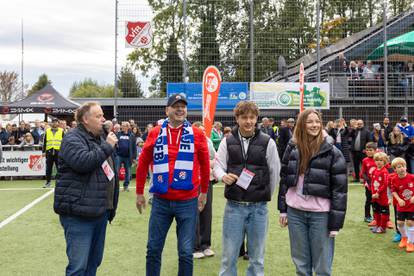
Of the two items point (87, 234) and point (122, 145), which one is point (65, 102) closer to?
point (122, 145)

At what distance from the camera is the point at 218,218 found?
7906mm

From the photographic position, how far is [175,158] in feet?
13.0

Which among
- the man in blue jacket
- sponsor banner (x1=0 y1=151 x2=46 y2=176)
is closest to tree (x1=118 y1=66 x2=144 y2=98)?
the man in blue jacket

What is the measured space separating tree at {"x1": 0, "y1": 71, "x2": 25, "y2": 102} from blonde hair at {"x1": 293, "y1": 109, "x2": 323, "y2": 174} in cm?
5515

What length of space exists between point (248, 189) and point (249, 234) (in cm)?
44

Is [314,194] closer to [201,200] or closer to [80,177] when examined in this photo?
[201,200]

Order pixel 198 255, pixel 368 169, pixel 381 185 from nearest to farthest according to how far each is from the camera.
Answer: pixel 198 255 < pixel 381 185 < pixel 368 169

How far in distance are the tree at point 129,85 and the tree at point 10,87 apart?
145 ft

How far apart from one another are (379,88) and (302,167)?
12.7 metres

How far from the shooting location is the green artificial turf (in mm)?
5098

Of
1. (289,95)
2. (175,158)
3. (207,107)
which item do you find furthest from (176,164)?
(289,95)

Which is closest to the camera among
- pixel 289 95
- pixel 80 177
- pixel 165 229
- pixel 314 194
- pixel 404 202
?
pixel 80 177

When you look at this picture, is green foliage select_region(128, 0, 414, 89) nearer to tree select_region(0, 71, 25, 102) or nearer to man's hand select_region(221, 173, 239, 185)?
man's hand select_region(221, 173, 239, 185)

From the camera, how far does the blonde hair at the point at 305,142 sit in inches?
147
